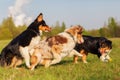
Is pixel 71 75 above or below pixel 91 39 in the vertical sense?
below

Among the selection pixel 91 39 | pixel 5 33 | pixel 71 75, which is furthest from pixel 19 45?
pixel 5 33

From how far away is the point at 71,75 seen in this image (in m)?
10.6

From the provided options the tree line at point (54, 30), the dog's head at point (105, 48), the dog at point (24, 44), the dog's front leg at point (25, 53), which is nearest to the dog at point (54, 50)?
the dog's front leg at point (25, 53)

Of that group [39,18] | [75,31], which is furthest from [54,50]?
[39,18]

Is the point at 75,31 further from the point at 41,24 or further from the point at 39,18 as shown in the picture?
the point at 39,18

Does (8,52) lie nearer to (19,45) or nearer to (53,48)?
(19,45)

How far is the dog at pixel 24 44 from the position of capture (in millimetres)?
12742

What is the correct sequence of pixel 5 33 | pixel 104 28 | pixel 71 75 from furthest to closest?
pixel 104 28, pixel 5 33, pixel 71 75

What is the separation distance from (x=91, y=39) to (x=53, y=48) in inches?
131

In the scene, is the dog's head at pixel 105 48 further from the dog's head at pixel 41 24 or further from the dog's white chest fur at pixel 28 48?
the dog's white chest fur at pixel 28 48

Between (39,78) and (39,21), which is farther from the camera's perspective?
(39,21)

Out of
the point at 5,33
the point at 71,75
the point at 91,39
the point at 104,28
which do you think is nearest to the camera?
the point at 71,75

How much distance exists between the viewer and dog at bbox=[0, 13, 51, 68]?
12.7 metres

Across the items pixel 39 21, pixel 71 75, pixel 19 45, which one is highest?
pixel 39 21
